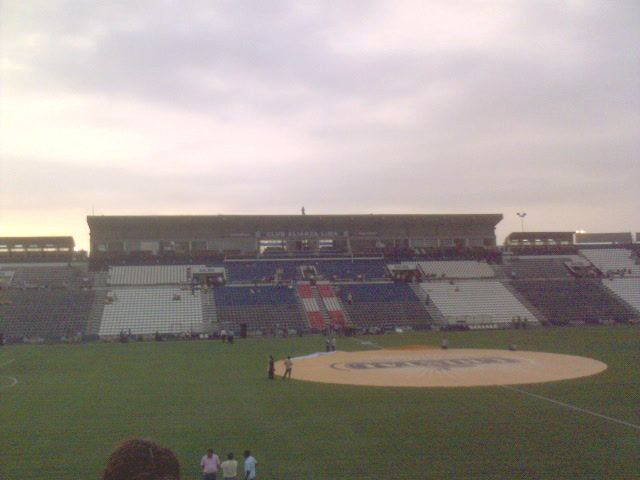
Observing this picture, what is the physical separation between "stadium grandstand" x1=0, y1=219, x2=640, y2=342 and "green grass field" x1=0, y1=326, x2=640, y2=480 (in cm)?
2727

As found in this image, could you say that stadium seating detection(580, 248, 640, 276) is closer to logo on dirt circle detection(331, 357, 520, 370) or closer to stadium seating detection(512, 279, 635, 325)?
stadium seating detection(512, 279, 635, 325)

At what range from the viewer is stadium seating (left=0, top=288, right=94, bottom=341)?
57.6m

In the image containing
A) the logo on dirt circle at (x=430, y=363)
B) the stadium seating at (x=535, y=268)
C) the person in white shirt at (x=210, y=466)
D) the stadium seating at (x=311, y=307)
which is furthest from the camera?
the stadium seating at (x=535, y=268)

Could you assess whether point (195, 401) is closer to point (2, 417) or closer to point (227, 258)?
point (2, 417)

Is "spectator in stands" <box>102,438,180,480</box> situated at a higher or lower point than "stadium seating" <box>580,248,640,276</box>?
lower

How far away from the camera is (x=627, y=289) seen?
73.1 metres

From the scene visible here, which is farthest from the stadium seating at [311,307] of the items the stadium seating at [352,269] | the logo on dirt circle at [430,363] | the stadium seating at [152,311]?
the logo on dirt circle at [430,363]

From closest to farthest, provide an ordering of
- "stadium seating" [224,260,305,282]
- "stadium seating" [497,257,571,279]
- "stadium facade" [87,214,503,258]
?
"stadium seating" [224,260,305,282]
"stadium facade" [87,214,503,258]
"stadium seating" [497,257,571,279]

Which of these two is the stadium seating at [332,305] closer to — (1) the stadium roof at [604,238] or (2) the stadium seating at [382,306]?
(2) the stadium seating at [382,306]

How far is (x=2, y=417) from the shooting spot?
72.6 ft

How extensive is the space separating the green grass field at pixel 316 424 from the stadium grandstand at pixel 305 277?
27.3 meters

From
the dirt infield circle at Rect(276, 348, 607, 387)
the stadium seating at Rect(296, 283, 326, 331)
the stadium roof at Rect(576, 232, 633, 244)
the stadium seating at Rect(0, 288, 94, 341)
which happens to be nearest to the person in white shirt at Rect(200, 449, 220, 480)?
the dirt infield circle at Rect(276, 348, 607, 387)

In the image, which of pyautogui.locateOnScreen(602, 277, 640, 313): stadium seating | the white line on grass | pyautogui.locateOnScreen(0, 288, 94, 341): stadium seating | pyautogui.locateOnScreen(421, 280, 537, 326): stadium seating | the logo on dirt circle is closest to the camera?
the white line on grass

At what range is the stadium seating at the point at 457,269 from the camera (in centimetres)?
7588
